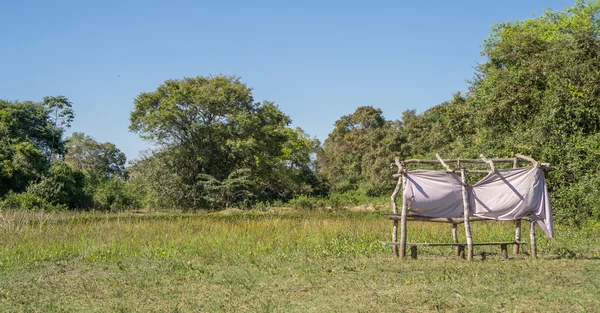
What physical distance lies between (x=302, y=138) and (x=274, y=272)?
111 ft

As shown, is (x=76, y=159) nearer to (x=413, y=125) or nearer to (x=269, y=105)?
(x=269, y=105)

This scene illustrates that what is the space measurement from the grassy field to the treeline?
5211mm

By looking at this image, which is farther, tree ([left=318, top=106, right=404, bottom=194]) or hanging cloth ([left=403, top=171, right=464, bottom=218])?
tree ([left=318, top=106, right=404, bottom=194])

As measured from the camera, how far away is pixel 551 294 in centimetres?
686

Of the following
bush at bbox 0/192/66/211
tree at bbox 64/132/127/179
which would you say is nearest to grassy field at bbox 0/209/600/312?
bush at bbox 0/192/66/211

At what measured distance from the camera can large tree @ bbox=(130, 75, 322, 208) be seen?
107 ft

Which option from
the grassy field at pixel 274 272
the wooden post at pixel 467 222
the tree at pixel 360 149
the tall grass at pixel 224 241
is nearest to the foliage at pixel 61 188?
the tall grass at pixel 224 241

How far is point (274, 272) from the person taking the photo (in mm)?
8867

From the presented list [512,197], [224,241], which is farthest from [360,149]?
[512,197]

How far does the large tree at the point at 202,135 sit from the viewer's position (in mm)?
Result: 32531

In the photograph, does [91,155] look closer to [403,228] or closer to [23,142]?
[23,142]

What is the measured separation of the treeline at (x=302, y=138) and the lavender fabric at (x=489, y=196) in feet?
20.2

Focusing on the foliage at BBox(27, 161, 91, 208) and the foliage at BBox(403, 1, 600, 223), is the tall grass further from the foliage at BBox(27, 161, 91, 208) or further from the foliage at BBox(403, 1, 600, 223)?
the foliage at BBox(27, 161, 91, 208)

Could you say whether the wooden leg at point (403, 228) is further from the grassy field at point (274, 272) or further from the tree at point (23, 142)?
the tree at point (23, 142)
